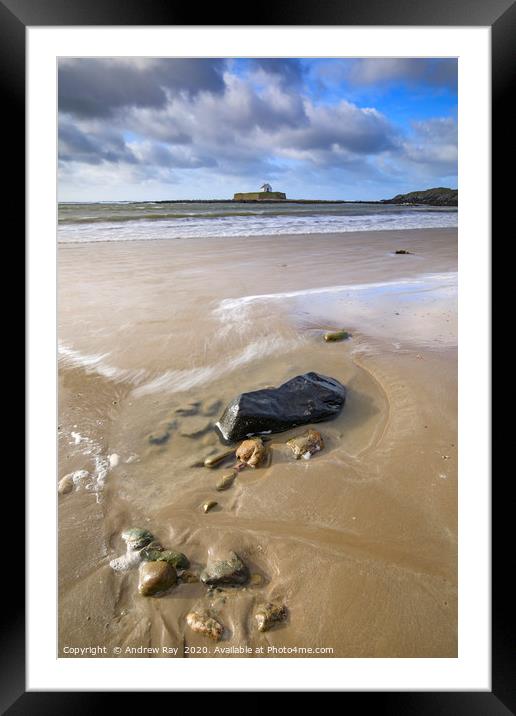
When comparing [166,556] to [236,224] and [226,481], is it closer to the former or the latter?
[226,481]

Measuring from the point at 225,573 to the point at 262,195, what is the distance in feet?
21.0

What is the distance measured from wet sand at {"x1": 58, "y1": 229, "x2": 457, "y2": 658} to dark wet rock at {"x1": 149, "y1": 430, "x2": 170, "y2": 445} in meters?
0.03

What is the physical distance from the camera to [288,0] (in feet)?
5.14

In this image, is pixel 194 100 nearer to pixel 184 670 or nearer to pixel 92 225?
pixel 184 670

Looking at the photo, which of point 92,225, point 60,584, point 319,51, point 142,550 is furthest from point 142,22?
point 92,225

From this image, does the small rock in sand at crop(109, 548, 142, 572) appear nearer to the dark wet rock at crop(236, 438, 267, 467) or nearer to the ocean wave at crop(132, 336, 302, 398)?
the dark wet rock at crop(236, 438, 267, 467)

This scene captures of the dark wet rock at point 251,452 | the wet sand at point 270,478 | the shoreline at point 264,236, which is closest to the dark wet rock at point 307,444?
the wet sand at point 270,478

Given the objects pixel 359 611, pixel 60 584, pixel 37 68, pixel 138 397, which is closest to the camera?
pixel 359 611

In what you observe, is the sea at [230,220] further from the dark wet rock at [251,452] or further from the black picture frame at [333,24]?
the dark wet rock at [251,452]

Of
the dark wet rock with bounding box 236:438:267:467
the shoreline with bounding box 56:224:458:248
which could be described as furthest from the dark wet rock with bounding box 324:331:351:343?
the shoreline with bounding box 56:224:458:248

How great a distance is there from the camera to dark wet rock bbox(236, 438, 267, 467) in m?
1.92

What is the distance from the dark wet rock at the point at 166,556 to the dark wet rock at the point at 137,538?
0.03 meters

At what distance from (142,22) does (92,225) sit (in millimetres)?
6968

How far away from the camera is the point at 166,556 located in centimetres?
153
